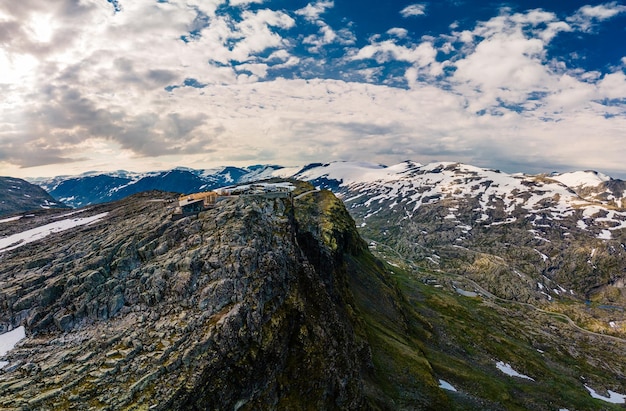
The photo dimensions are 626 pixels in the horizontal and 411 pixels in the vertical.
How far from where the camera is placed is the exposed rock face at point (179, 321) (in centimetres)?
2891

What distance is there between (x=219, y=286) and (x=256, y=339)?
286 inches

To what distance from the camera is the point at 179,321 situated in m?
34.3

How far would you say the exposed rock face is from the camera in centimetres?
2891

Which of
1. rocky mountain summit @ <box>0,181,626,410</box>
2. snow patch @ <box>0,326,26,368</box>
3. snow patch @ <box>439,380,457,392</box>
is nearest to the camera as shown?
rocky mountain summit @ <box>0,181,626,410</box>

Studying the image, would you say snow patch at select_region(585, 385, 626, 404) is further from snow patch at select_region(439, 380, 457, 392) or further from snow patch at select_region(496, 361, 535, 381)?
snow patch at select_region(439, 380, 457, 392)

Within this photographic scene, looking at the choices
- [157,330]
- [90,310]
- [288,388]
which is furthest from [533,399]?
[90,310]

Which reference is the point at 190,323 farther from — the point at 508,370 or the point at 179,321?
the point at 508,370

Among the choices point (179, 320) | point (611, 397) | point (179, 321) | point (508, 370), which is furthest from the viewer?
point (611, 397)

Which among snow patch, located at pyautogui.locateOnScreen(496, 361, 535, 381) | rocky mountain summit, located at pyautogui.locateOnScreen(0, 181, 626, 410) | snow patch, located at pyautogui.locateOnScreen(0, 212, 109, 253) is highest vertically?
snow patch, located at pyautogui.locateOnScreen(0, 212, 109, 253)

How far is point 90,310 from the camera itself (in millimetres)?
35719

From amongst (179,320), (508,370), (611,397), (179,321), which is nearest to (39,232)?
(179,320)

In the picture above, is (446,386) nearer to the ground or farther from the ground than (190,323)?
nearer to the ground

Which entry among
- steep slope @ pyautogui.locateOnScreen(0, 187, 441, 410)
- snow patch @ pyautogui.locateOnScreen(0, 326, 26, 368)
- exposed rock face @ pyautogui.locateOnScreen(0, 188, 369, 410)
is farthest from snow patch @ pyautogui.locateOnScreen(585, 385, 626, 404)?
snow patch @ pyautogui.locateOnScreen(0, 326, 26, 368)

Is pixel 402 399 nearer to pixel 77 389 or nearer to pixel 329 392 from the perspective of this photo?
pixel 329 392
